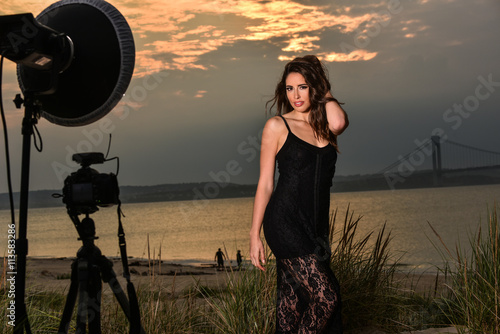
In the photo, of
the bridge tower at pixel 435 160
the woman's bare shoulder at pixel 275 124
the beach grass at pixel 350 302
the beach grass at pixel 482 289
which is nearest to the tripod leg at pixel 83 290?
the woman's bare shoulder at pixel 275 124

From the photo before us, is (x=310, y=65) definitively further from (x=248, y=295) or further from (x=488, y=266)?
(x=488, y=266)

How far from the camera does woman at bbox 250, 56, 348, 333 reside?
1.97 m

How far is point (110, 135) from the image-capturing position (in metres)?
1.93

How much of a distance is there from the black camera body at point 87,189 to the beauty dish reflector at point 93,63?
35 cm

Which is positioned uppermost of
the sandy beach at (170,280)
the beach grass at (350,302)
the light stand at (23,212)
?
the light stand at (23,212)

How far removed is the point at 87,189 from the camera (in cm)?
177

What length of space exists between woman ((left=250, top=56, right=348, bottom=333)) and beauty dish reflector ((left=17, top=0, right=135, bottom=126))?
0.71m

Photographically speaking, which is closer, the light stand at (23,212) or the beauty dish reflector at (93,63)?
the light stand at (23,212)

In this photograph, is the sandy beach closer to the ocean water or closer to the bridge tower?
the ocean water

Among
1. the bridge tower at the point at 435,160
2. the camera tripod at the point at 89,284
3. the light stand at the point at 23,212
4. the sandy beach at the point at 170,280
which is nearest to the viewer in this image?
the light stand at the point at 23,212

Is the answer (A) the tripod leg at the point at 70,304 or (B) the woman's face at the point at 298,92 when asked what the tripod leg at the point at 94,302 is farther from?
(B) the woman's face at the point at 298,92

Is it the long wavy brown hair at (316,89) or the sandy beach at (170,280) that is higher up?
the long wavy brown hair at (316,89)

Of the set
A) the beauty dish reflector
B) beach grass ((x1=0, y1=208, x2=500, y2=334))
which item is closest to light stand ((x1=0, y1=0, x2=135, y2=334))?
the beauty dish reflector

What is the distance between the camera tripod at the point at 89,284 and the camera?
1800 millimetres
